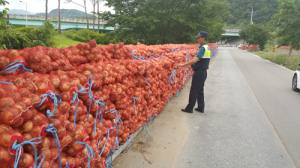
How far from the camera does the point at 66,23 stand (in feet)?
173

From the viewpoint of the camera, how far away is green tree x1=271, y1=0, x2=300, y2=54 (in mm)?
19391

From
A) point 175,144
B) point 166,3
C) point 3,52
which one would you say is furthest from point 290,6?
point 3,52

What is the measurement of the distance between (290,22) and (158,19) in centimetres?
1257

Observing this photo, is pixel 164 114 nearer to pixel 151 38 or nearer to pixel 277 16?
pixel 151 38

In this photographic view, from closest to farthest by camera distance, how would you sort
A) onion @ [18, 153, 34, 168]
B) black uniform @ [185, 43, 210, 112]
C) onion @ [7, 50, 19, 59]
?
onion @ [18, 153, 34, 168] < onion @ [7, 50, 19, 59] < black uniform @ [185, 43, 210, 112]

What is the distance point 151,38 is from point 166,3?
3.38 meters

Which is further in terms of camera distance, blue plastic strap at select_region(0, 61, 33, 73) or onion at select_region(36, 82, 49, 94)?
blue plastic strap at select_region(0, 61, 33, 73)

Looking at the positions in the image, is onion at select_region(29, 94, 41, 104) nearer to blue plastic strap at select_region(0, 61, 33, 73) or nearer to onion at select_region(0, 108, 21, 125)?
onion at select_region(0, 108, 21, 125)

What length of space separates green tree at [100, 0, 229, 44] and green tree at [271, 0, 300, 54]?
803cm

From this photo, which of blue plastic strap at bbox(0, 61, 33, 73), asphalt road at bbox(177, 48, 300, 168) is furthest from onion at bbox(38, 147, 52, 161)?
asphalt road at bbox(177, 48, 300, 168)

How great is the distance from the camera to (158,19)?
18469 millimetres

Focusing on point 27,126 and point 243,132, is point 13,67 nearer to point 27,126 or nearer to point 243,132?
point 27,126

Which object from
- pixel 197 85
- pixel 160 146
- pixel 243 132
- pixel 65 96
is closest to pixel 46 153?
pixel 65 96

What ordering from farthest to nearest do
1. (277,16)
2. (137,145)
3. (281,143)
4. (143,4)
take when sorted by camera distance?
(277,16), (143,4), (281,143), (137,145)
